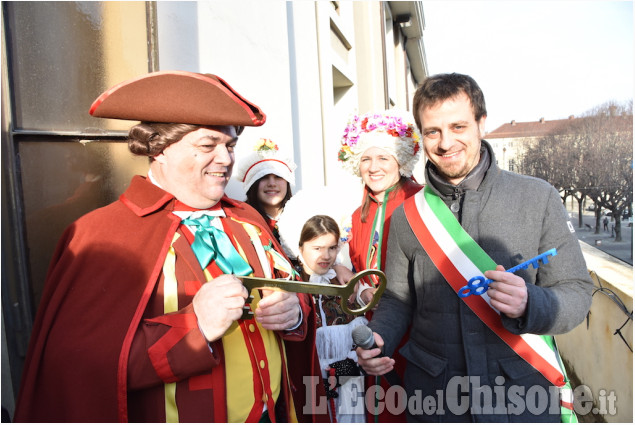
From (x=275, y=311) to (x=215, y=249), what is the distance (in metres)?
0.36

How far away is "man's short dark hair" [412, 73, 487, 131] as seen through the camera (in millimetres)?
1908

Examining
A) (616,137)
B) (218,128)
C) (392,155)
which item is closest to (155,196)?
(218,128)

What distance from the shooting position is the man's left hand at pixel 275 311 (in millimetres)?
1740

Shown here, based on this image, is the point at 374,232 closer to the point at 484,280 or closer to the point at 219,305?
the point at 484,280

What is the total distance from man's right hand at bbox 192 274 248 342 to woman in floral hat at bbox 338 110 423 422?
1639mm

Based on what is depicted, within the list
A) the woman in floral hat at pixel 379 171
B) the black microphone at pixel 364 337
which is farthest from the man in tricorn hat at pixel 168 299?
the woman in floral hat at pixel 379 171

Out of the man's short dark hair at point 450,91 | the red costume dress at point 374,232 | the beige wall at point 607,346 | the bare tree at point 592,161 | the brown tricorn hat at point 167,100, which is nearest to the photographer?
the brown tricorn hat at point 167,100

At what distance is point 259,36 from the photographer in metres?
3.82

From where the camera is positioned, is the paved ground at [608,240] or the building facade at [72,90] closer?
the building facade at [72,90]

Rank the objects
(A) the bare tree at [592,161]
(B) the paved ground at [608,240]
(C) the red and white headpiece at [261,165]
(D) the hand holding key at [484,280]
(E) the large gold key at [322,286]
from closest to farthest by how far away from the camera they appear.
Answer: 1. (E) the large gold key at [322,286]
2. (D) the hand holding key at [484,280]
3. (A) the bare tree at [592,161]
4. (C) the red and white headpiece at [261,165]
5. (B) the paved ground at [608,240]

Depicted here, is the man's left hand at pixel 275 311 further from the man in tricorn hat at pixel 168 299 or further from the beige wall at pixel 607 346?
the beige wall at pixel 607 346

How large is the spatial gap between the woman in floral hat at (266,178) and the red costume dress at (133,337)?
5.81 feet

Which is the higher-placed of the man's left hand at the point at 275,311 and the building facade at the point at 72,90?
the building facade at the point at 72,90

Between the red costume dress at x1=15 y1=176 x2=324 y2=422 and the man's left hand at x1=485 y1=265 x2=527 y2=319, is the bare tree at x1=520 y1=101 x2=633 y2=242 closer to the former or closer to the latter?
the man's left hand at x1=485 y1=265 x2=527 y2=319
